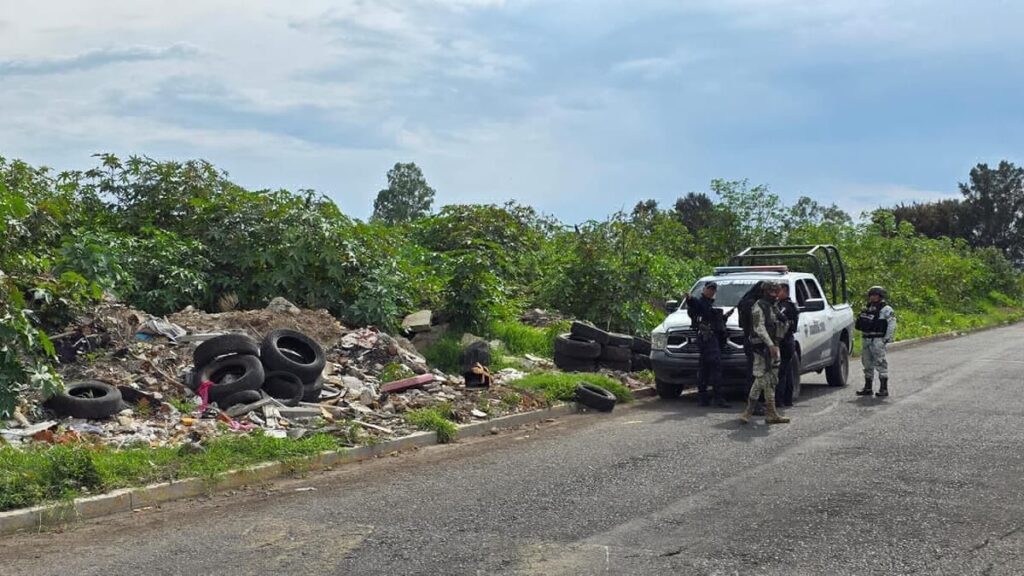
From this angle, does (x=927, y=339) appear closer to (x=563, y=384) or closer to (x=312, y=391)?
(x=563, y=384)

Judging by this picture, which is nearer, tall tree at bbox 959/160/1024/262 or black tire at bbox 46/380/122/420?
black tire at bbox 46/380/122/420

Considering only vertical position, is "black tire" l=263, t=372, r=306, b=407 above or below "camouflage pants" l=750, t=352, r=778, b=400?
above

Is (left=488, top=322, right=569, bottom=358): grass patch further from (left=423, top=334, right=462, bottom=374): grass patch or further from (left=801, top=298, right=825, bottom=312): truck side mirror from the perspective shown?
(left=801, top=298, right=825, bottom=312): truck side mirror

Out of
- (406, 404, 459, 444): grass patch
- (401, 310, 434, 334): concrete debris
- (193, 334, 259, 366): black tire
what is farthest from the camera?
(401, 310, 434, 334): concrete debris

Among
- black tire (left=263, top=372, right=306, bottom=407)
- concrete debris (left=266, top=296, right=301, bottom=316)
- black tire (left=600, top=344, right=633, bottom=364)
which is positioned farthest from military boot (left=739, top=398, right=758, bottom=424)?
concrete debris (left=266, top=296, right=301, bottom=316)

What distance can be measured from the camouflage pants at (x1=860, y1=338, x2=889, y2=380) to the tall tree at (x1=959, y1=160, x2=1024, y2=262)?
2994 inches

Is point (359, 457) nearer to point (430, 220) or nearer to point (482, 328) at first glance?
point (482, 328)

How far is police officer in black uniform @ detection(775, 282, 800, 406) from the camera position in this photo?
1356 centimetres

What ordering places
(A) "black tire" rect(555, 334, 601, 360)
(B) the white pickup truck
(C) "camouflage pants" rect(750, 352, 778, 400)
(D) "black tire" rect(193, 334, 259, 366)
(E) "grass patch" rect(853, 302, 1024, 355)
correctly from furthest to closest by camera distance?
1. (E) "grass patch" rect(853, 302, 1024, 355)
2. (A) "black tire" rect(555, 334, 601, 360)
3. (B) the white pickup truck
4. (D) "black tire" rect(193, 334, 259, 366)
5. (C) "camouflage pants" rect(750, 352, 778, 400)

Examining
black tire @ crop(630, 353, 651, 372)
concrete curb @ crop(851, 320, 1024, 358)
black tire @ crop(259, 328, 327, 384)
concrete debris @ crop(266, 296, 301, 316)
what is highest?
concrete debris @ crop(266, 296, 301, 316)

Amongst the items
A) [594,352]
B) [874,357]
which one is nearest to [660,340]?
[594,352]

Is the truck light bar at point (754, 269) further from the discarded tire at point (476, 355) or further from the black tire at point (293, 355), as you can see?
the black tire at point (293, 355)

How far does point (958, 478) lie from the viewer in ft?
28.5

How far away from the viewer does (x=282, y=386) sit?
12.7 meters
